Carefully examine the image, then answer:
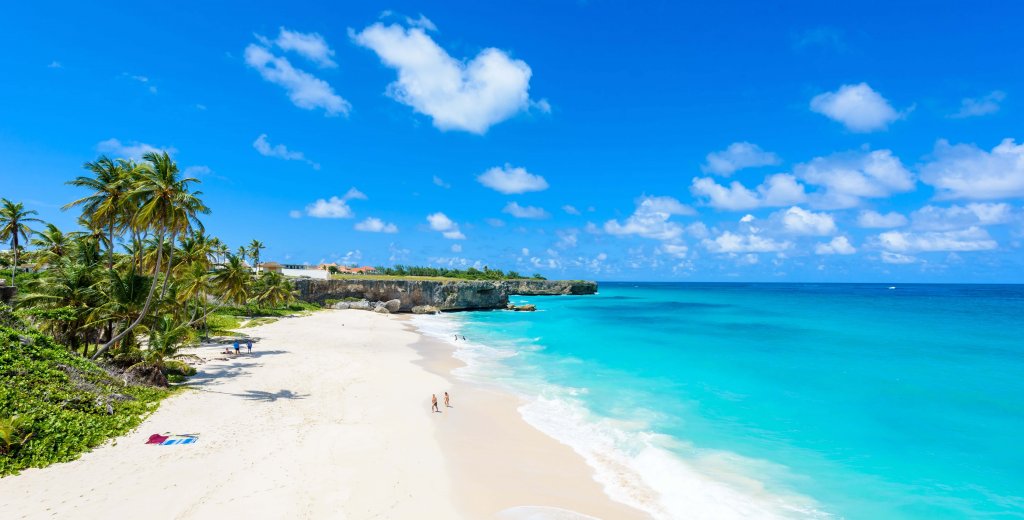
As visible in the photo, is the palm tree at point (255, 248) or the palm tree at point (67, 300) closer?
the palm tree at point (67, 300)

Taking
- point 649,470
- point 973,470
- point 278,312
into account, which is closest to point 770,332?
point 973,470

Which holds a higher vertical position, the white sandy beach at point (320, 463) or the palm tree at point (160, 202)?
the palm tree at point (160, 202)

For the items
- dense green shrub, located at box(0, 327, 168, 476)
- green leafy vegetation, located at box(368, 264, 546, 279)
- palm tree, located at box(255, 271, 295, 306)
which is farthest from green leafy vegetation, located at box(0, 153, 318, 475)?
green leafy vegetation, located at box(368, 264, 546, 279)

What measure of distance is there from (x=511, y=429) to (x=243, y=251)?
5897cm

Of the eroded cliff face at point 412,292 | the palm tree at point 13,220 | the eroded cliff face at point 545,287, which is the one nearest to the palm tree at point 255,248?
the eroded cliff face at point 412,292

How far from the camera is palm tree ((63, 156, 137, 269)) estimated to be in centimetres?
2105

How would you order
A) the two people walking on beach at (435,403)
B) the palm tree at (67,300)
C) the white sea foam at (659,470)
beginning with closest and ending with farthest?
the white sea foam at (659,470)
the palm tree at (67,300)
the two people walking on beach at (435,403)

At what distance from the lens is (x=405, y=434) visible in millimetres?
15531

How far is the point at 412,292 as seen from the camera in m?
74.2

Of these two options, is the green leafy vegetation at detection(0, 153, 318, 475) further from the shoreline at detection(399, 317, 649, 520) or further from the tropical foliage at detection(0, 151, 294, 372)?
the shoreline at detection(399, 317, 649, 520)

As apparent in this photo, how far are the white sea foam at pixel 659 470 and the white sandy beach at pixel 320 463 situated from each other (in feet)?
2.56

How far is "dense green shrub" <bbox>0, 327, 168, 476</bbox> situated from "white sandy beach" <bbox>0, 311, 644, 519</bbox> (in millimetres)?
539

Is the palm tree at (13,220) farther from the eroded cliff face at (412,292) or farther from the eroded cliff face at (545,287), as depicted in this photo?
the eroded cliff face at (545,287)

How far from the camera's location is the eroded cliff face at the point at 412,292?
225 ft
